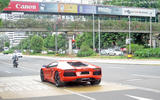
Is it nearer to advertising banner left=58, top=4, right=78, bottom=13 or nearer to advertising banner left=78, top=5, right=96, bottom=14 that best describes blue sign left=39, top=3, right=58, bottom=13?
advertising banner left=58, top=4, right=78, bottom=13

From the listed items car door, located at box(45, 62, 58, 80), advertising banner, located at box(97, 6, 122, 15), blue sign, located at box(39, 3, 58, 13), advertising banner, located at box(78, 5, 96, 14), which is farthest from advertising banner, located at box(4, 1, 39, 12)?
car door, located at box(45, 62, 58, 80)

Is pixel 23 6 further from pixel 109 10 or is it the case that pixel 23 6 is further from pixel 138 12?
pixel 138 12

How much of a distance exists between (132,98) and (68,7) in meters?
57.3

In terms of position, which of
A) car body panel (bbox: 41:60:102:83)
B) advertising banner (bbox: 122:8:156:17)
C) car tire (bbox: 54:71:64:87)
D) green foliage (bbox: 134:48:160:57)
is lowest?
green foliage (bbox: 134:48:160:57)

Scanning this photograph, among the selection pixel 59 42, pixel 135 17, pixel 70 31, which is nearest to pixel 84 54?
pixel 70 31

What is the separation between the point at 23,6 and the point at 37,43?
30.3 metres

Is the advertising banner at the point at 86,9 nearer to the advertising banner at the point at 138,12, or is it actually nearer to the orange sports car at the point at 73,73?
the advertising banner at the point at 138,12

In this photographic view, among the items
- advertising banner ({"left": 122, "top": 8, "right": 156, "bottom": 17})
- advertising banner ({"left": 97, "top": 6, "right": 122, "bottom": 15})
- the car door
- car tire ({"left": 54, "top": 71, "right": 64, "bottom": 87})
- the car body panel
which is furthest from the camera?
advertising banner ({"left": 122, "top": 8, "right": 156, "bottom": 17})

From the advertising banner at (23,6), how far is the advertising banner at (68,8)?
5.57m

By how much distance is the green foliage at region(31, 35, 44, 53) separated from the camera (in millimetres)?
89938

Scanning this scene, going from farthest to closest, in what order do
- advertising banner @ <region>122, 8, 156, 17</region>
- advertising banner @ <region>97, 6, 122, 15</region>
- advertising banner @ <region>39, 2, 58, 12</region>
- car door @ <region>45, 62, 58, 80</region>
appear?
1. advertising banner @ <region>122, 8, 156, 17</region>
2. advertising banner @ <region>97, 6, 122, 15</region>
3. advertising banner @ <region>39, 2, 58, 12</region>
4. car door @ <region>45, 62, 58, 80</region>

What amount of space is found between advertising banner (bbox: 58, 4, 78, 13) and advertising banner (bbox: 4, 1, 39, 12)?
18.3 feet

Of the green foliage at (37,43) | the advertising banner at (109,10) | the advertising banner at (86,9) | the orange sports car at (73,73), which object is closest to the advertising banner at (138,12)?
the advertising banner at (109,10)

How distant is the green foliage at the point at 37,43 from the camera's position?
89938 mm
